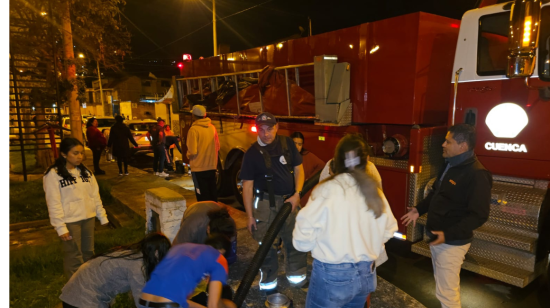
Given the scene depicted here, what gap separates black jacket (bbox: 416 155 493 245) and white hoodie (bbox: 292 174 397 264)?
0.93 metres

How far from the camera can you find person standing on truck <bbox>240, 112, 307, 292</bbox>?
328 centimetres

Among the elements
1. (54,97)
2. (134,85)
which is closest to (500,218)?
(54,97)

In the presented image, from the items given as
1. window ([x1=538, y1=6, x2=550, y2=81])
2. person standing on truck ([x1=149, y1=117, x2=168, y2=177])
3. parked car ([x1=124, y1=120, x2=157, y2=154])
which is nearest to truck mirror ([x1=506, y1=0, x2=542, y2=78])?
window ([x1=538, y1=6, x2=550, y2=81])

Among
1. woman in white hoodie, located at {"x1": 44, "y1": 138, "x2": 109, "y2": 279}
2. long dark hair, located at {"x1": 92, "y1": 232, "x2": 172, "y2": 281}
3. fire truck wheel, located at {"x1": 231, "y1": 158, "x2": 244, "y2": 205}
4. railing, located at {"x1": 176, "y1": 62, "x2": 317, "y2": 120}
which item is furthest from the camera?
fire truck wheel, located at {"x1": 231, "y1": 158, "x2": 244, "y2": 205}

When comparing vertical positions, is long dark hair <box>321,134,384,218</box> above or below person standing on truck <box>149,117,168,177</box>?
above

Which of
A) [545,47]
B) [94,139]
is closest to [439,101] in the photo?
[545,47]

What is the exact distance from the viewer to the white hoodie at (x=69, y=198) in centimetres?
337

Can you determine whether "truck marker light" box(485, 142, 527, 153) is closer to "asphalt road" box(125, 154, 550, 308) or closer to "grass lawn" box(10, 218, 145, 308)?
"asphalt road" box(125, 154, 550, 308)

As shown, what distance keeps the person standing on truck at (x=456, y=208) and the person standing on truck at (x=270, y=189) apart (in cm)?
124

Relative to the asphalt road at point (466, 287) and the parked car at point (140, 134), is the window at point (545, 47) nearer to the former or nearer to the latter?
the asphalt road at point (466, 287)

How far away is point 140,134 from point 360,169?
45.9 ft

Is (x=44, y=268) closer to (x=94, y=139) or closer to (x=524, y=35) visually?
(x=524, y=35)

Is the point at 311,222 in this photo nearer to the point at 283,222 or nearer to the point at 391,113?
the point at 283,222

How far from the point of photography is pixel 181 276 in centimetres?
210
